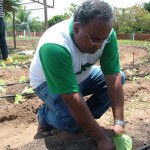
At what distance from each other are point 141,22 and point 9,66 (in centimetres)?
2020

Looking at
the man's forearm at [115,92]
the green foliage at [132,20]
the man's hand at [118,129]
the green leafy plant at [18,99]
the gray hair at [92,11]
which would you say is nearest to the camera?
the gray hair at [92,11]

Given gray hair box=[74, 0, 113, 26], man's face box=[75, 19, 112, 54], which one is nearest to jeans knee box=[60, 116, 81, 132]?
man's face box=[75, 19, 112, 54]

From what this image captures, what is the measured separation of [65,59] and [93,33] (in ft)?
0.83

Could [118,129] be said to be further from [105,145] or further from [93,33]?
[93,33]

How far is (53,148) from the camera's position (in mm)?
2363

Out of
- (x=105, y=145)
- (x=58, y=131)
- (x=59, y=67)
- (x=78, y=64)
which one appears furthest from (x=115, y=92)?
(x=58, y=131)

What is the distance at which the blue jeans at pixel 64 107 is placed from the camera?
2.47 metres

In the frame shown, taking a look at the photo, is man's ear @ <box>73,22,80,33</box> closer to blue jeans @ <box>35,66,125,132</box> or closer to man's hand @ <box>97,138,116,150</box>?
blue jeans @ <box>35,66,125,132</box>

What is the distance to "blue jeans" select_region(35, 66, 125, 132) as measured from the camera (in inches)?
97.1

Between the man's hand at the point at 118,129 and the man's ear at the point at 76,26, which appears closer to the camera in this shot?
the man's ear at the point at 76,26

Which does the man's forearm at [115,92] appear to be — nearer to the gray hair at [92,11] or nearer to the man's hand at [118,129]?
the man's hand at [118,129]

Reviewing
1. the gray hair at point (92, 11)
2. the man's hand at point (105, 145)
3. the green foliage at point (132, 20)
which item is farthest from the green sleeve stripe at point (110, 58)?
the green foliage at point (132, 20)

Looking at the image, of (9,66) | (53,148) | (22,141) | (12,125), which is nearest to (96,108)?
(53,148)

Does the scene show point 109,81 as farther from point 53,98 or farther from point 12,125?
point 12,125
